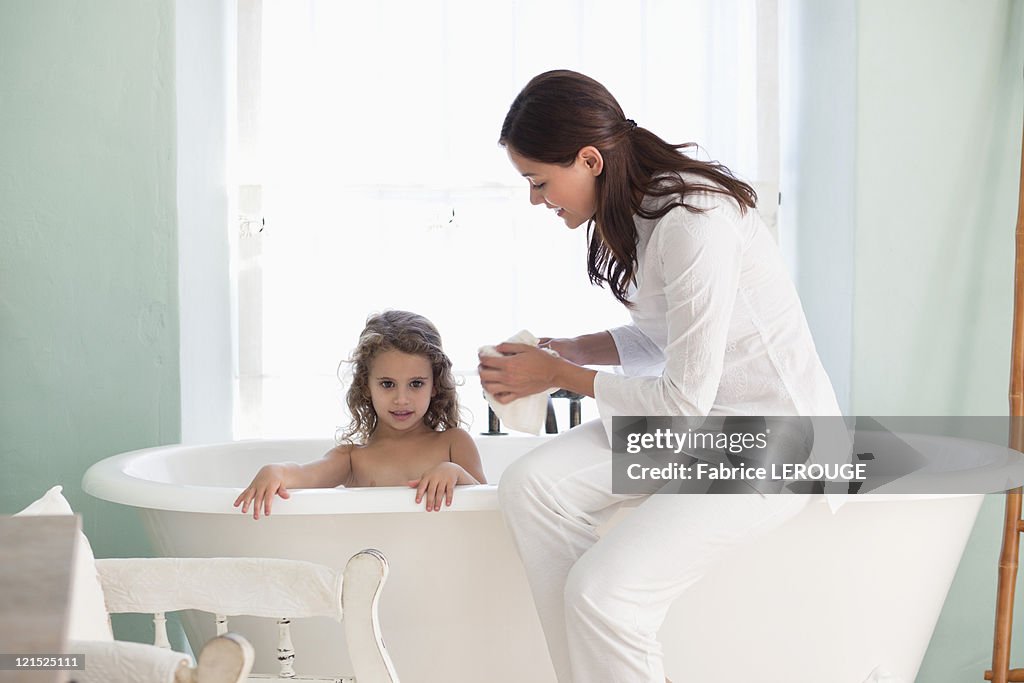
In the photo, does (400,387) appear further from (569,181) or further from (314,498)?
(569,181)

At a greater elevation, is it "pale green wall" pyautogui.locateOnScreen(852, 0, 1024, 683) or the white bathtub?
"pale green wall" pyautogui.locateOnScreen(852, 0, 1024, 683)

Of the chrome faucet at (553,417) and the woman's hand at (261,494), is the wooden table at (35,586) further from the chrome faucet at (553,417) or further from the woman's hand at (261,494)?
the chrome faucet at (553,417)

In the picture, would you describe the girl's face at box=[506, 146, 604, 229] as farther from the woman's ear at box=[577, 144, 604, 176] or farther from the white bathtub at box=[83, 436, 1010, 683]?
the white bathtub at box=[83, 436, 1010, 683]

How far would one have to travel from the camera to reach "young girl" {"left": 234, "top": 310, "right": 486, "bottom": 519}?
1.99 meters

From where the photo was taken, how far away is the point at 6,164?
2.15m

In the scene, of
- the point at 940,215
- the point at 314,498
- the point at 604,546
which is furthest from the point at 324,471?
the point at 940,215

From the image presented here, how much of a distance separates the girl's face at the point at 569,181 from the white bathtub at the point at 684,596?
48cm

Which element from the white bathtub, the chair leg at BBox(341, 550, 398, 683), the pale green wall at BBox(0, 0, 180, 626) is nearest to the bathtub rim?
the white bathtub

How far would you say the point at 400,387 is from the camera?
78.9 inches

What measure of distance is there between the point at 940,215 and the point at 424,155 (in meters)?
1.29

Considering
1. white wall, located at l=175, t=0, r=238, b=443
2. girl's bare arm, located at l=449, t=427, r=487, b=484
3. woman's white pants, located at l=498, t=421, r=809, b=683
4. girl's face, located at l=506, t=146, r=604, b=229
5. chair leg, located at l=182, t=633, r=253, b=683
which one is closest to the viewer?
chair leg, located at l=182, t=633, r=253, b=683

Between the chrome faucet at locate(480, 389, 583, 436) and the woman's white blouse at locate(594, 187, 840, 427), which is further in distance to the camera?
the chrome faucet at locate(480, 389, 583, 436)

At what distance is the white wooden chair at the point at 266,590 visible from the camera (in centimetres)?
110

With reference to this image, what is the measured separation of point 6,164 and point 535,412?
4.41ft
